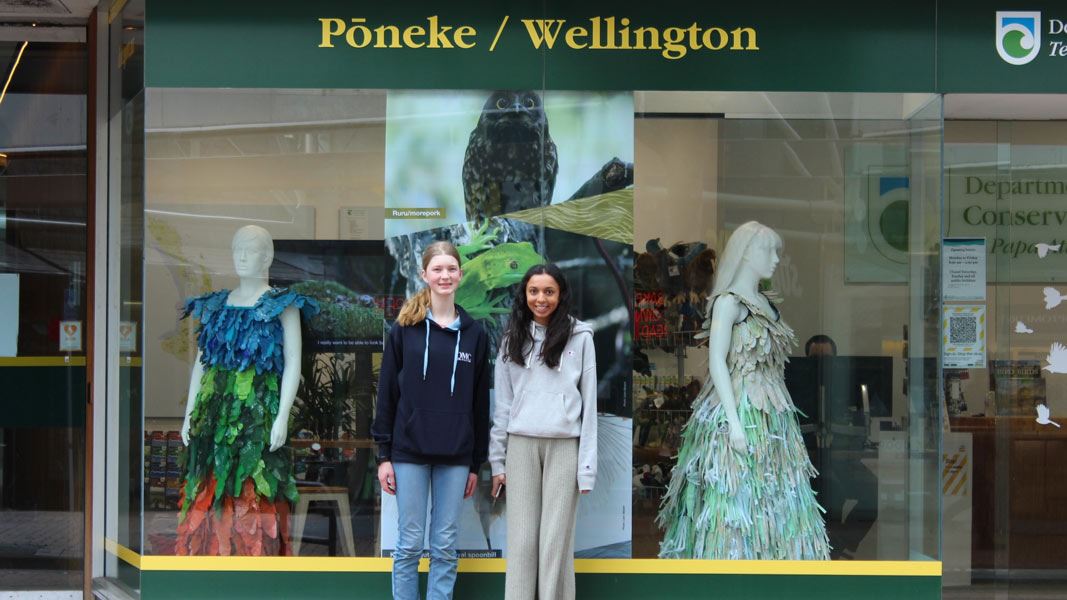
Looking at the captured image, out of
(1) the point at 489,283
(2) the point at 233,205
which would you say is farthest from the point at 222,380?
(1) the point at 489,283

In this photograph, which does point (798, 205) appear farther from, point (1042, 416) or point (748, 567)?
point (1042, 416)

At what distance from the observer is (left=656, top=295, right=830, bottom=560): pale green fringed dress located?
5.87 meters

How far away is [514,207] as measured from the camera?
5.84 metres

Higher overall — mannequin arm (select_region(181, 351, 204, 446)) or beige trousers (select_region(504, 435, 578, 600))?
mannequin arm (select_region(181, 351, 204, 446))

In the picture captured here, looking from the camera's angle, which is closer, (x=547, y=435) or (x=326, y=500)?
(x=547, y=435)

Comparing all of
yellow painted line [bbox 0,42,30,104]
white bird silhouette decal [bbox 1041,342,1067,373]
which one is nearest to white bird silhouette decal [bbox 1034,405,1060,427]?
white bird silhouette decal [bbox 1041,342,1067,373]

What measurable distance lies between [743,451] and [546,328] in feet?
4.08

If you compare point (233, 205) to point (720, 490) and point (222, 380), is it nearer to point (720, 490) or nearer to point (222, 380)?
point (222, 380)

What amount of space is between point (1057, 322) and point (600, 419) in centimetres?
318

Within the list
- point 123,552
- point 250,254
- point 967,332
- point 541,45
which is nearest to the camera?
point 541,45

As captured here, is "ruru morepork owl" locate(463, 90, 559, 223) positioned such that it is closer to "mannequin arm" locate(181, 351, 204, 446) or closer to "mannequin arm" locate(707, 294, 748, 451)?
"mannequin arm" locate(707, 294, 748, 451)

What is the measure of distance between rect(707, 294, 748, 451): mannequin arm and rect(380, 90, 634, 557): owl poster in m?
0.45

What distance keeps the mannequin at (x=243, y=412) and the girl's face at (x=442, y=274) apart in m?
0.86

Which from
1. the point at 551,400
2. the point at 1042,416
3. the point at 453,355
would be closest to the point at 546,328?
the point at 551,400
